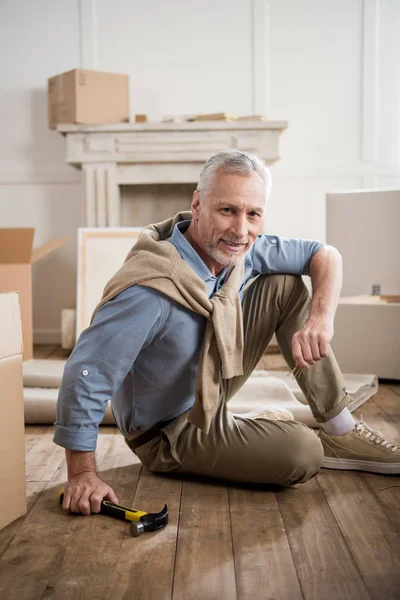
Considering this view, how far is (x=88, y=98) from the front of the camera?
13.6 feet

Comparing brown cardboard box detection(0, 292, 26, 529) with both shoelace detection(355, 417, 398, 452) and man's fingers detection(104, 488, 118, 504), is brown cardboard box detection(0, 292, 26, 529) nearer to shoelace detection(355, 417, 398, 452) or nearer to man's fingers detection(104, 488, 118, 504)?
man's fingers detection(104, 488, 118, 504)

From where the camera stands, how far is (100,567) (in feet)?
4.33

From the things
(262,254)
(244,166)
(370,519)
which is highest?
(244,166)

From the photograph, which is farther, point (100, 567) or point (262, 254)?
point (262, 254)

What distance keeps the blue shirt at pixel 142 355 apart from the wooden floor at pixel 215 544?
0.67ft

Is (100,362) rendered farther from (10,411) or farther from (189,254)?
(189,254)

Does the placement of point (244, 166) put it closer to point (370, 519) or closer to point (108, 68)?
point (370, 519)

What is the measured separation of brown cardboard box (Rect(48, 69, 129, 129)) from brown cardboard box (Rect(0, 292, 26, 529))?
2.89 m

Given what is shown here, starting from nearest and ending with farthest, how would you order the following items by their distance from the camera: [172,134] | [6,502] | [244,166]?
[6,502]
[244,166]
[172,134]

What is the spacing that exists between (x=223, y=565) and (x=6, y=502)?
52 centimetres

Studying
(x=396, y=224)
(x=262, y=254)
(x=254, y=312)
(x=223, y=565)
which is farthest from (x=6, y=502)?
(x=396, y=224)

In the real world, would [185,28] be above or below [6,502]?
above

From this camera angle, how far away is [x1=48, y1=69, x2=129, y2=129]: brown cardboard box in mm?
4133

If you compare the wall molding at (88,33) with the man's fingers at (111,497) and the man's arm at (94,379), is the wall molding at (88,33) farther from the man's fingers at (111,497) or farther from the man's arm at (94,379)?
the man's fingers at (111,497)
